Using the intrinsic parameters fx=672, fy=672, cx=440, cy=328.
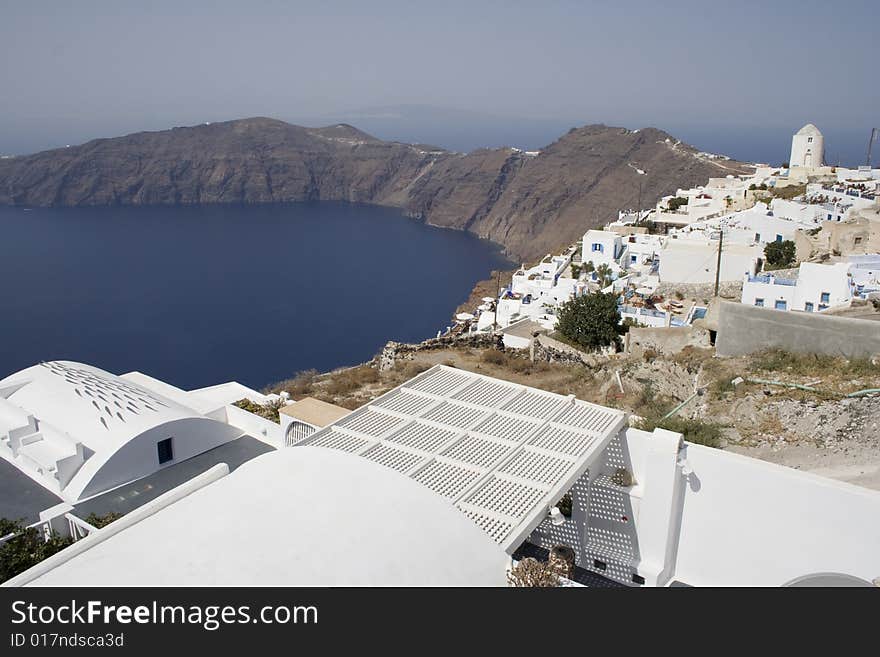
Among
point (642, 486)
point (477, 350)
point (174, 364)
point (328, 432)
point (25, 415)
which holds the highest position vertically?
point (328, 432)

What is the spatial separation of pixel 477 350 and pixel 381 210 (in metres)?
85.2

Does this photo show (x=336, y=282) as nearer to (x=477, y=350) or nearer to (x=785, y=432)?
(x=477, y=350)

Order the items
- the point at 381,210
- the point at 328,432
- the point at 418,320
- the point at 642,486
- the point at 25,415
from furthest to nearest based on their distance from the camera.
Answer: the point at 381,210 < the point at 418,320 < the point at 25,415 < the point at 642,486 < the point at 328,432

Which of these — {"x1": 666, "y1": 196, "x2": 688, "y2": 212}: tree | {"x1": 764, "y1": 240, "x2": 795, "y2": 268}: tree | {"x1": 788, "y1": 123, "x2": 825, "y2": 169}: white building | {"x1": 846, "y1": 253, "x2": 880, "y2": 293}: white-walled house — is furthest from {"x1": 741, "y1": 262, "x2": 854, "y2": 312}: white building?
{"x1": 788, "y1": 123, "x2": 825, "y2": 169}: white building

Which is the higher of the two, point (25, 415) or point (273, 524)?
point (273, 524)

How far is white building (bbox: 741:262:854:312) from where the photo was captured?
14875 mm

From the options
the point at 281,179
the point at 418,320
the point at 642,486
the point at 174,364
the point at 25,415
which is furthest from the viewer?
the point at 281,179

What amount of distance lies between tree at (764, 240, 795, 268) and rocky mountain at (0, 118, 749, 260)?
121 feet

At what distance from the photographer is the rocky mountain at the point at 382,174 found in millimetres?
66938

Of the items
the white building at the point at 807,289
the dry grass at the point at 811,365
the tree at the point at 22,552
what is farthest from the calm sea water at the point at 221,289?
the tree at the point at 22,552

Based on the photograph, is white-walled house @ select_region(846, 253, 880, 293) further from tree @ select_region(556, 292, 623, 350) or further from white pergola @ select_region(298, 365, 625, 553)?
white pergola @ select_region(298, 365, 625, 553)
